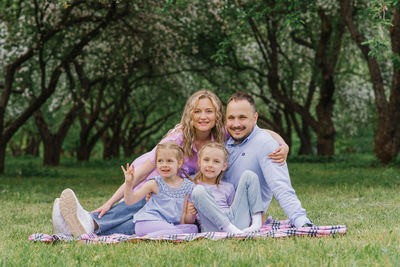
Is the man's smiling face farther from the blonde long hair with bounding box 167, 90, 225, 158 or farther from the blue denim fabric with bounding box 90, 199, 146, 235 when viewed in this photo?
the blue denim fabric with bounding box 90, 199, 146, 235

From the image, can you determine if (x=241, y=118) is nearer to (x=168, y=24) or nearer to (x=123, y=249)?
(x=123, y=249)

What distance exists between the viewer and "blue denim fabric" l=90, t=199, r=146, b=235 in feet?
17.1

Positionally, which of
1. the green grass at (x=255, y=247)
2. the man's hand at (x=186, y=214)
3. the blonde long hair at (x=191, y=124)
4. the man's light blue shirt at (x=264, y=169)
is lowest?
the green grass at (x=255, y=247)

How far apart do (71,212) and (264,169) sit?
1.96 meters

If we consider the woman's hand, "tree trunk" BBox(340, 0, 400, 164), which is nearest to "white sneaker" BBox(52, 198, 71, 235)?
the woman's hand

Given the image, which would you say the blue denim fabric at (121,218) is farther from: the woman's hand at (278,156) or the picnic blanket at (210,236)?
the woman's hand at (278,156)

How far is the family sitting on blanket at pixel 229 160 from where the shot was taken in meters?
4.90

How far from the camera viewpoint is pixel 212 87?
20.7 metres

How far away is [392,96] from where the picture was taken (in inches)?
533

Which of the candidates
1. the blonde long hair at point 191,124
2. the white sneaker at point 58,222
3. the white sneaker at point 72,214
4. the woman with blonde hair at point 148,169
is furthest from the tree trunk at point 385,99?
the white sneaker at point 58,222

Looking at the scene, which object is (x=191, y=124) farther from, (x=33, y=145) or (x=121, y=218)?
(x=33, y=145)

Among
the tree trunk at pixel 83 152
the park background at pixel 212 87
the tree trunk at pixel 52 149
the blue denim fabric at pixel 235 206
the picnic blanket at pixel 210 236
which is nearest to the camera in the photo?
the park background at pixel 212 87

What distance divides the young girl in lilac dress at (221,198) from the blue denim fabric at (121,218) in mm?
667

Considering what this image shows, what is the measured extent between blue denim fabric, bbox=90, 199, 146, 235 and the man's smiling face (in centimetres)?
123
